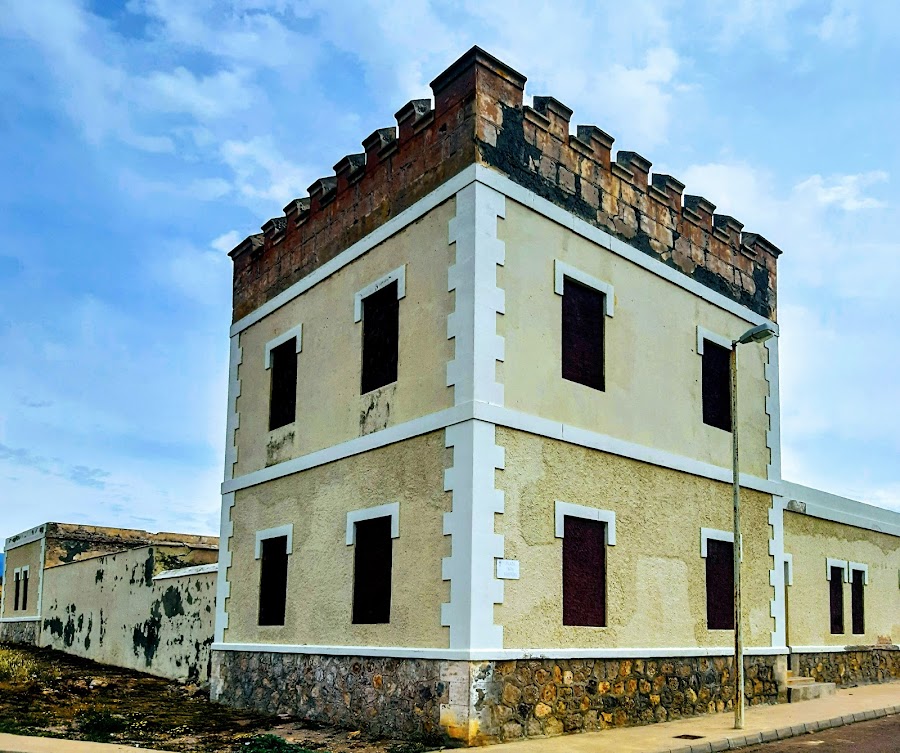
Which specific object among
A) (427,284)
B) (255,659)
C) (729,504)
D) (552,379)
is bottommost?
(255,659)

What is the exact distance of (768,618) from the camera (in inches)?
613

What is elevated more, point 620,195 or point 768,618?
point 620,195

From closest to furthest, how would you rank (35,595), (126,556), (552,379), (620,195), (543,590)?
1. (543,590)
2. (552,379)
3. (620,195)
4. (126,556)
5. (35,595)

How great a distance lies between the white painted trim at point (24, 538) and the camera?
101ft

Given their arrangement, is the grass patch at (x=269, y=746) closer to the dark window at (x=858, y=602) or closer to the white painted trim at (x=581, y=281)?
the white painted trim at (x=581, y=281)

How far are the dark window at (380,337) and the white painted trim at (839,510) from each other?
9.07 metres

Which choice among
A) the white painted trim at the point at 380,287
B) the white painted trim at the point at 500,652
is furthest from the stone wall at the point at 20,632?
the white painted trim at the point at 380,287

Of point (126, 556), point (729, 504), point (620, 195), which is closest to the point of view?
point (620, 195)

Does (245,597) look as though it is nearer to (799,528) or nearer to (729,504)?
(729,504)

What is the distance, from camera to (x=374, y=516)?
1275 cm

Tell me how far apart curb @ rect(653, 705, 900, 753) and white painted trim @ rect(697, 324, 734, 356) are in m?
5.48

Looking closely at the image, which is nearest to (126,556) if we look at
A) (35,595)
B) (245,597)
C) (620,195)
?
(245,597)

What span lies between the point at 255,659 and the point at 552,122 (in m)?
8.90

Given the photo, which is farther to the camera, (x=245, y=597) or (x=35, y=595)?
(x=35, y=595)
